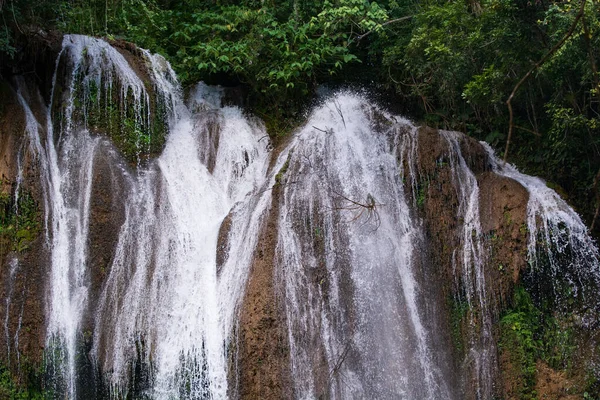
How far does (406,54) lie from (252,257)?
17.2 feet

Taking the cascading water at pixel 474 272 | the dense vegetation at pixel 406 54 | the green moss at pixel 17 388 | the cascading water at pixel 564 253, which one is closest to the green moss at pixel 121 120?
the dense vegetation at pixel 406 54

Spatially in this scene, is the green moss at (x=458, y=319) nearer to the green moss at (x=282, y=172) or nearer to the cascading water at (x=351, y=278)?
the cascading water at (x=351, y=278)

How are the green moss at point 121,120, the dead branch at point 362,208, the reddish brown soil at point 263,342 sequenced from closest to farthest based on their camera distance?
the reddish brown soil at point 263,342, the dead branch at point 362,208, the green moss at point 121,120

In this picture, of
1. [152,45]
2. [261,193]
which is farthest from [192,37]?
[261,193]

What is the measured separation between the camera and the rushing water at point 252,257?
302 inches

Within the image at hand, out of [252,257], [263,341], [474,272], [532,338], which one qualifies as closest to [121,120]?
[252,257]

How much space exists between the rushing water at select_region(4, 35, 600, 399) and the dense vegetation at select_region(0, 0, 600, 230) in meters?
0.79

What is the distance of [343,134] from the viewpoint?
10000mm

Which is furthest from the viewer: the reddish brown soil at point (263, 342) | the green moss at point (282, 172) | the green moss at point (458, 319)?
the green moss at point (282, 172)

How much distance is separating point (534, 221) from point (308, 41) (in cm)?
556

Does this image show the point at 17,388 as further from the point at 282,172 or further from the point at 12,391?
the point at 282,172

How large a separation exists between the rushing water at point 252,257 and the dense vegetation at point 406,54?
0.79m

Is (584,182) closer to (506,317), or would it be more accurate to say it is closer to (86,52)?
(506,317)

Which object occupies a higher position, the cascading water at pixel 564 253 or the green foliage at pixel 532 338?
the cascading water at pixel 564 253
